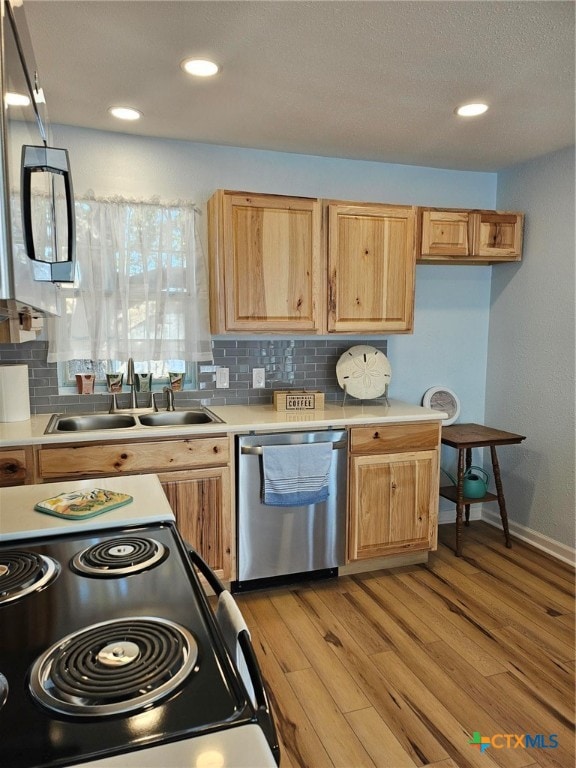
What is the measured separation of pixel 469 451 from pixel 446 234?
1437 mm

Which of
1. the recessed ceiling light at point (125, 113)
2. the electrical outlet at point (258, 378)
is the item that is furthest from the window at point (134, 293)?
the recessed ceiling light at point (125, 113)

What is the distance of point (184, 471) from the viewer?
2709 mm

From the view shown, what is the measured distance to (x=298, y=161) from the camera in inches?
132

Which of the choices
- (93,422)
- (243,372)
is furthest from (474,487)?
(93,422)

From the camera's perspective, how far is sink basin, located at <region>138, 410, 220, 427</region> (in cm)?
305

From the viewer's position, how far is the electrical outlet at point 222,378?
3.33 m

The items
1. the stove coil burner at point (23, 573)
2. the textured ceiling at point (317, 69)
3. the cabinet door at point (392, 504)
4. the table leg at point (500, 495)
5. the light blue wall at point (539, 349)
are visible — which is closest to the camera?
the stove coil burner at point (23, 573)

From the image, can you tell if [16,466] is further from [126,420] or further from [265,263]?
[265,263]

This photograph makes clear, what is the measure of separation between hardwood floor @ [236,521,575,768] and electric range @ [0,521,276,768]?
1.09 meters

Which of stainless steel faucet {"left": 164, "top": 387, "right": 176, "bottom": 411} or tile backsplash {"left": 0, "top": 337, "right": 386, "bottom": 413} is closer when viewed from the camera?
tile backsplash {"left": 0, "top": 337, "right": 386, "bottom": 413}

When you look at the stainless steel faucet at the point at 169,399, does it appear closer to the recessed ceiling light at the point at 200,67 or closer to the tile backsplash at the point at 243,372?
the tile backsplash at the point at 243,372

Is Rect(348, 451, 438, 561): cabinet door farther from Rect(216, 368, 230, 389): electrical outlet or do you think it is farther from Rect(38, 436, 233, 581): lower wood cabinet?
Rect(216, 368, 230, 389): electrical outlet

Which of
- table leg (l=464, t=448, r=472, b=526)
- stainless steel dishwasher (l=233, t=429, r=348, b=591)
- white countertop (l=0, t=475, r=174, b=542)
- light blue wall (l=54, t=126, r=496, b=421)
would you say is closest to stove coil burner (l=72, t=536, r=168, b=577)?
white countertop (l=0, t=475, r=174, b=542)

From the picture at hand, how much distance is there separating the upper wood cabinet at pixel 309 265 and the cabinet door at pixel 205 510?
32.2 inches
